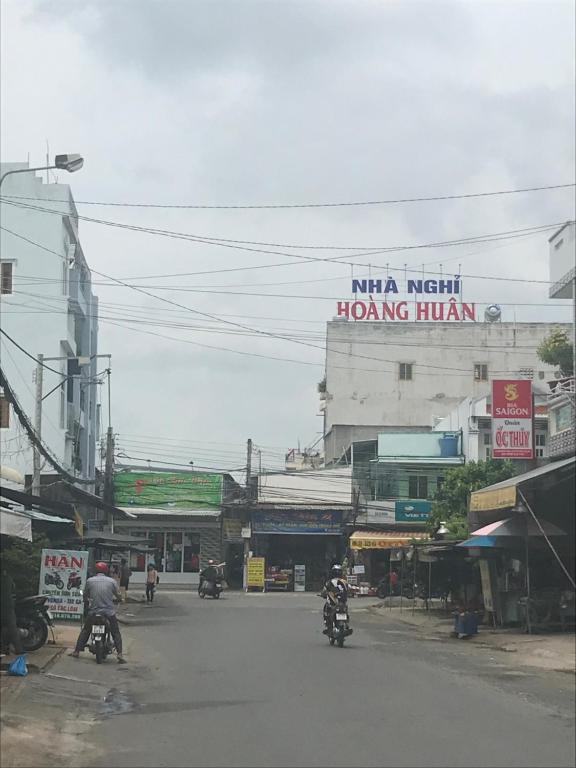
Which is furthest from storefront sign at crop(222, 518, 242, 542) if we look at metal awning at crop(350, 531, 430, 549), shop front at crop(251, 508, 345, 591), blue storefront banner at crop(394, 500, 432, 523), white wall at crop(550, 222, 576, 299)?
white wall at crop(550, 222, 576, 299)

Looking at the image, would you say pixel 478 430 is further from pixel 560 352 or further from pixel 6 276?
pixel 6 276

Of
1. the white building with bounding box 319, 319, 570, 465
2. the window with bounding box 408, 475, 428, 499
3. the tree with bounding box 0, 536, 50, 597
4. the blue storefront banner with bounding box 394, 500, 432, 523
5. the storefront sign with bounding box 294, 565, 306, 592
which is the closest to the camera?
the tree with bounding box 0, 536, 50, 597

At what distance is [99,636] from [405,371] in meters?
49.4

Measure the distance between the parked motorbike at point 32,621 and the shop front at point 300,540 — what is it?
3735cm

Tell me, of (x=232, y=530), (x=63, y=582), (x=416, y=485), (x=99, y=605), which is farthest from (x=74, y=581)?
(x=416, y=485)

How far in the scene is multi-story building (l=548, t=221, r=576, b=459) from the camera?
1059 inches

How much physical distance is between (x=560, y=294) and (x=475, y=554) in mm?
8238

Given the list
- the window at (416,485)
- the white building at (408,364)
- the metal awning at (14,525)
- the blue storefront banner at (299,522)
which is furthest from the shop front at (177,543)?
the metal awning at (14,525)

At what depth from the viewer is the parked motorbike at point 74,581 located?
20406mm

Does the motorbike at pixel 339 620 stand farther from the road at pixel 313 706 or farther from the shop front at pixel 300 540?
the shop front at pixel 300 540

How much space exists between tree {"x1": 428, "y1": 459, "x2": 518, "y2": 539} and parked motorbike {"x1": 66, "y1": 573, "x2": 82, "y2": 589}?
17.4m

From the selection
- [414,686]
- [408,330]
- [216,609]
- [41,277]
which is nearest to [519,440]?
[216,609]

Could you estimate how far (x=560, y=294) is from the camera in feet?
93.8

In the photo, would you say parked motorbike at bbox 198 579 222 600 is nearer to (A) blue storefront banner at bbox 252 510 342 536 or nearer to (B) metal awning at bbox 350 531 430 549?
(B) metal awning at bbox 350 531 430 549
